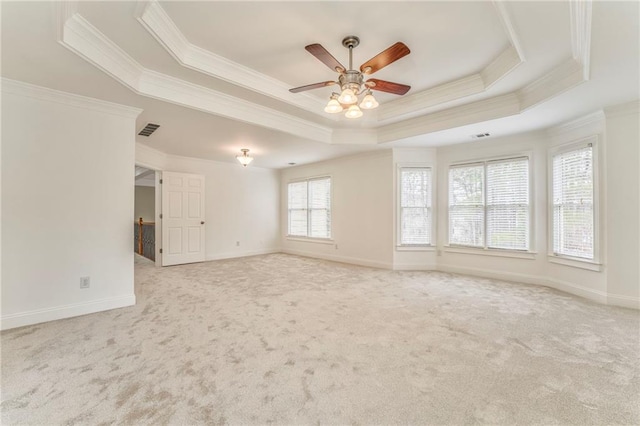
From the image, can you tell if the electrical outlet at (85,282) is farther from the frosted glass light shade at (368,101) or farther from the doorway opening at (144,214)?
the frosted glass light shade at (368,101)

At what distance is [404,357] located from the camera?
2.29 metres

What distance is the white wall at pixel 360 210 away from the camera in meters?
5.88

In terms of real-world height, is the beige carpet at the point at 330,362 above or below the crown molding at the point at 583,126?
below

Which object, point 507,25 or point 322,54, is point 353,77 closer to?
point 322,54

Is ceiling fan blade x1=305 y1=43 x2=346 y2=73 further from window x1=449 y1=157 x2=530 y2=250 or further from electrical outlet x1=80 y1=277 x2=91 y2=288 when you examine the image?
window x1=449 y1=157 x2=530 y2=250

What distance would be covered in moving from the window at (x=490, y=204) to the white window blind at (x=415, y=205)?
1.46ft

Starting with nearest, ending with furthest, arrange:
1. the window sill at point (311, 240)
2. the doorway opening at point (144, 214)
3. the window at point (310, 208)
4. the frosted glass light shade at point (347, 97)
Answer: the frosted glass light shade at point (347, 97) < the window sill at point (311, 240) < the window at point (310, 208) < the doorway opening at point (144, 214)

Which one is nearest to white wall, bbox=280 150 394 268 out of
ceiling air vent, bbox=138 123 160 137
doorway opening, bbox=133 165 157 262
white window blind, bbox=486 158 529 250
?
white window blind, bbox=486 158 529 250

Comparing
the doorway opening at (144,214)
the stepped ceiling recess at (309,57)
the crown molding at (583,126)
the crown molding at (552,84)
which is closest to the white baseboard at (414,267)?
the stepped ceiling recess at (309,57)

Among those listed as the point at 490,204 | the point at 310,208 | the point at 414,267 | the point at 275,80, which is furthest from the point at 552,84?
the point at 310,208

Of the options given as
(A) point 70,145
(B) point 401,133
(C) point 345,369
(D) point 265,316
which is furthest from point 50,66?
(B) point 401,133

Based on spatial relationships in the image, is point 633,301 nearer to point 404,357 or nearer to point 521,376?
point 521,376

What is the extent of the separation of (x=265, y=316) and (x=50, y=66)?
321 cm

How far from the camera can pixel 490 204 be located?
506 cm
